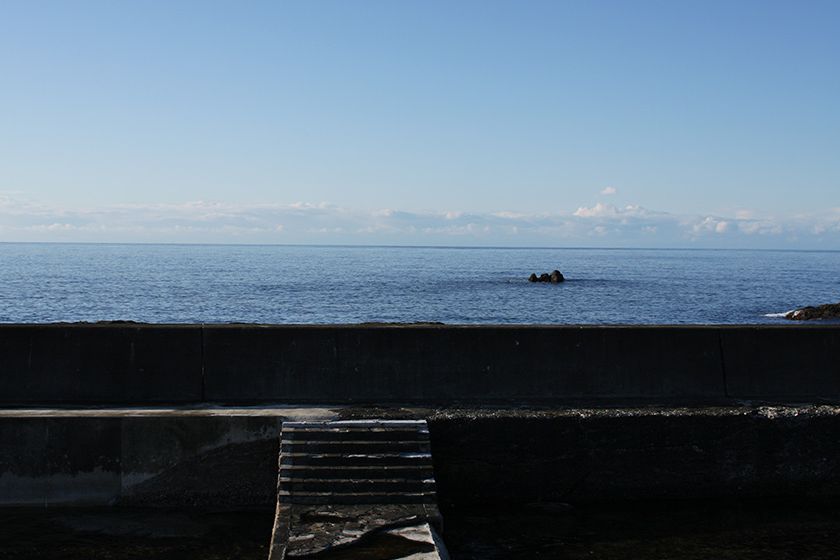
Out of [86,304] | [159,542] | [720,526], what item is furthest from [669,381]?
[86,304]

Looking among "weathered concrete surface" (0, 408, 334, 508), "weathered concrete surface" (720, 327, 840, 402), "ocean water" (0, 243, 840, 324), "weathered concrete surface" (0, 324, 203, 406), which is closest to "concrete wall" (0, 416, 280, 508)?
"weathered concrete surface" (0, 408, 334, 508)

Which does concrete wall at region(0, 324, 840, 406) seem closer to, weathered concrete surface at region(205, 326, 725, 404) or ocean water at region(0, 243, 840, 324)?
weathered concrete surface at region(205, 326, 725, 404)

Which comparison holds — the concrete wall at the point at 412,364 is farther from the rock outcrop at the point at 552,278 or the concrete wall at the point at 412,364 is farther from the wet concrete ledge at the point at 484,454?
the rock outcrop at the point at 552,278

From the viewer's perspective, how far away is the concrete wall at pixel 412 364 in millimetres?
9234

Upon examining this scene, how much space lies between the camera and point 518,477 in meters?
8.63

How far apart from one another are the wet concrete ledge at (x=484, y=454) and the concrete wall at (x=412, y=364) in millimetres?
562

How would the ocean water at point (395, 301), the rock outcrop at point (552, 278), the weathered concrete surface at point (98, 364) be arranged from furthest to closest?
the rock outcrop at point (552, 278)
the ocean water at point (395, 301)
the weathered concrete surface at point (98, 364)

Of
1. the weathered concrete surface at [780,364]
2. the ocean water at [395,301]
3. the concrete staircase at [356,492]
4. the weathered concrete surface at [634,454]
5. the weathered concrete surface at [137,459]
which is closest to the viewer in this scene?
the concrete staircase at [356,492]

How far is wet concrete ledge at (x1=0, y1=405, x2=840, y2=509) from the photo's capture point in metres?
8.27

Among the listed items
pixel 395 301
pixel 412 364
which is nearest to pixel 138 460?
pixel 412 364

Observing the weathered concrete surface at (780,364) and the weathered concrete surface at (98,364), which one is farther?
the weathered concrete surface at (780,364)

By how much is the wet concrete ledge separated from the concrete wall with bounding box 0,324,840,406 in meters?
0.56

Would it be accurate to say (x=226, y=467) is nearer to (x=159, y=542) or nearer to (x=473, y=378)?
(x=159, y=542)

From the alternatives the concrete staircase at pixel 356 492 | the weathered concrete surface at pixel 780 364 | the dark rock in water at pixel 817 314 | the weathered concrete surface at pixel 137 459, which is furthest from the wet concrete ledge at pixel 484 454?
the dark rock in water at pixel 817 314
